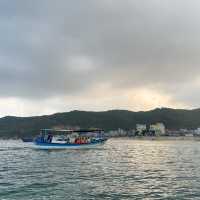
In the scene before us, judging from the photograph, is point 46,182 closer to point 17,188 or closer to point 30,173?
point 17,188

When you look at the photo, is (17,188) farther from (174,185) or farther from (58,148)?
(58,148)

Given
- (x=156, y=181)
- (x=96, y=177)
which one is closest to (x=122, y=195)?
(x=156, y=181)

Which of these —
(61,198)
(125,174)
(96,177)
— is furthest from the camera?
(125,174)

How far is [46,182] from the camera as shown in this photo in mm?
45688

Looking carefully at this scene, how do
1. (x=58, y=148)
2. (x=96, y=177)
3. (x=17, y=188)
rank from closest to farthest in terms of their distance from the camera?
(x=17, y=188) → (x=96, y=177) → (x=58, y=148)

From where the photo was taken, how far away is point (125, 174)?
54812mm

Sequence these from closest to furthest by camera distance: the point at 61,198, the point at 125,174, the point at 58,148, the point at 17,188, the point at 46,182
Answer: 1. the point at 61,198
2. the point at 17,188
3. the point at 46,182
4. the point at 125,174
5. the point at 58,148

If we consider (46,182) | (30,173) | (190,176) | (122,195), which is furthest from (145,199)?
(30,173)

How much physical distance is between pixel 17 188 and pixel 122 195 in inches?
429

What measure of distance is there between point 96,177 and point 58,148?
248 ft

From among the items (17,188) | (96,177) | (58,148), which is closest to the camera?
(17,188)

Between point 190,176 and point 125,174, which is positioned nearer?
point 190,176

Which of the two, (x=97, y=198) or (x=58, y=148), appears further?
(x=58, y=148)

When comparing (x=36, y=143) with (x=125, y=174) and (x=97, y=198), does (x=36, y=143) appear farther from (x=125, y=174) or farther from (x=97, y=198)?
(x=97, y=198)
